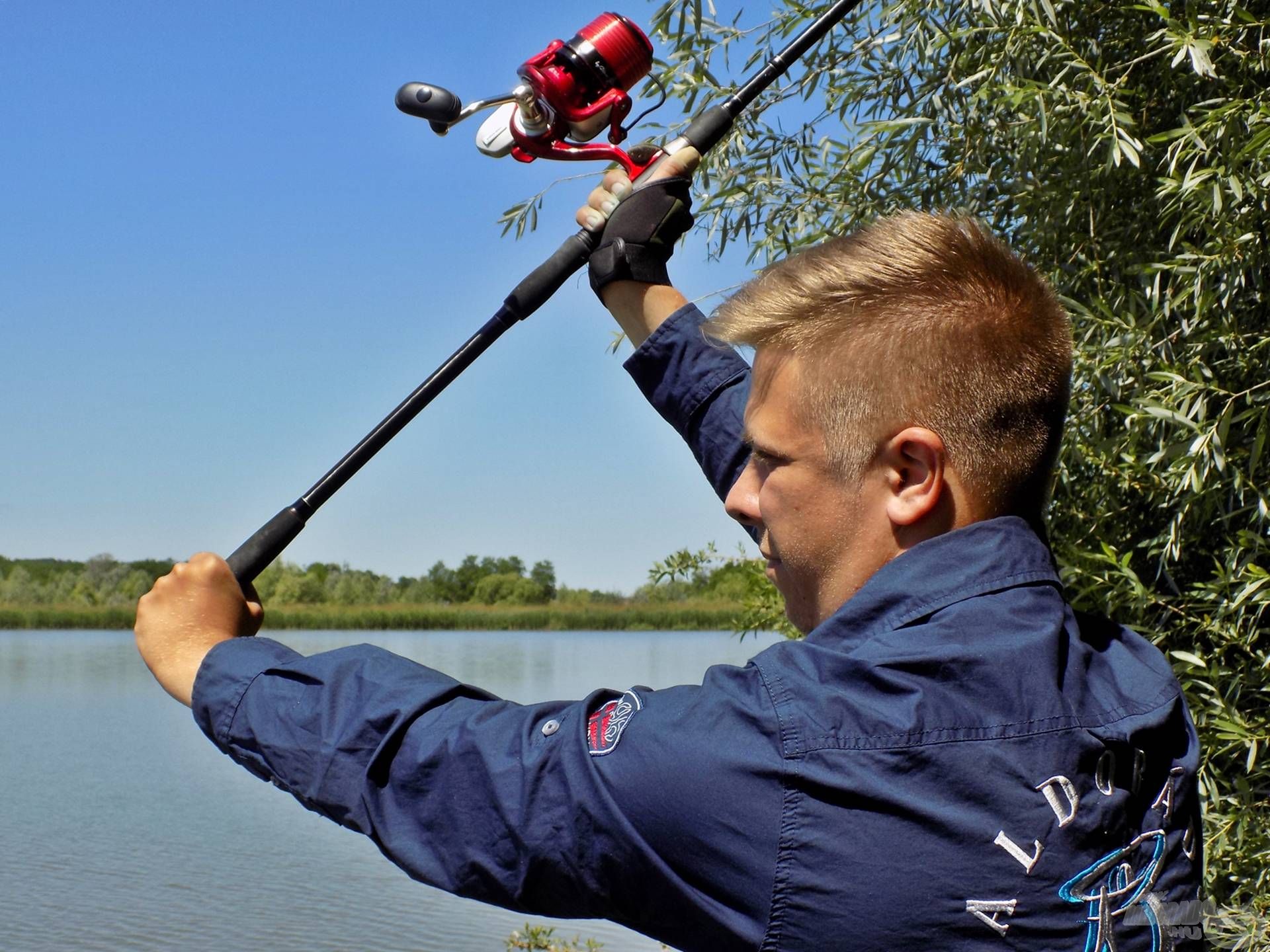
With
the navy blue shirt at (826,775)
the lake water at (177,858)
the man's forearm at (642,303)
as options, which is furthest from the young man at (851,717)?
the lake water at (177,858)

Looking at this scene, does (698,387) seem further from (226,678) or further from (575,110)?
(226,678)

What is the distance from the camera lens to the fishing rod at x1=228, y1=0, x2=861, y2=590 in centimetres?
221

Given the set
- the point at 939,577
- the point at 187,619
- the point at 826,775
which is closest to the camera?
the point at 826,775

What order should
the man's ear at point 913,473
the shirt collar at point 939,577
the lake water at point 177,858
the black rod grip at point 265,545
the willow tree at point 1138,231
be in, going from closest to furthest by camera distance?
the shirt collar at point 939,577 → the man's ear at point 913,473 → the black rod grip at point 265,545 → the willow tree at point 1138,231 → the lake water at point 177,858

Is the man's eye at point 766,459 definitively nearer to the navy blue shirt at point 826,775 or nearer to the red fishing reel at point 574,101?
the navy blue shirt at point 826,775

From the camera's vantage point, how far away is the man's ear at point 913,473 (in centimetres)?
141

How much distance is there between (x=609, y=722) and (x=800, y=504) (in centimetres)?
38

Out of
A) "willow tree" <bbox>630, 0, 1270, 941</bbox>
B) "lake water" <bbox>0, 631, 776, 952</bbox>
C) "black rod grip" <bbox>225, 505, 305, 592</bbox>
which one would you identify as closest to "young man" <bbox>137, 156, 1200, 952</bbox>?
"black rod grip" <bbox>225, 505, 305, 592</bbox>

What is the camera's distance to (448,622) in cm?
2986

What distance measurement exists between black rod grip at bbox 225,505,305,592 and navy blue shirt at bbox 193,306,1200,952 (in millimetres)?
434

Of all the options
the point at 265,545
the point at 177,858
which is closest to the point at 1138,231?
the point at 265,545

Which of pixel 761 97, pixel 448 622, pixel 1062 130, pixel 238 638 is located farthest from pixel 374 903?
pixel 448 622

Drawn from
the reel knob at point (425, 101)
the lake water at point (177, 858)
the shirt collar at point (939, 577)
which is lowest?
the lake water at point (177, 858)

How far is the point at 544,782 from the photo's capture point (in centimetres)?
125
